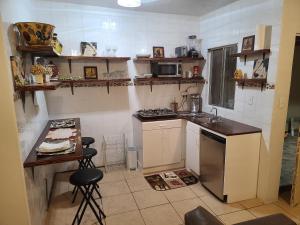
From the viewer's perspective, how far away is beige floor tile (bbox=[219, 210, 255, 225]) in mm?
2274

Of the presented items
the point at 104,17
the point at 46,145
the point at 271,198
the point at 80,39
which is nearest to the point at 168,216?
the point at 271,198

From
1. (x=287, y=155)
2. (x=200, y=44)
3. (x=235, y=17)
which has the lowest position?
(x=287, y=155)

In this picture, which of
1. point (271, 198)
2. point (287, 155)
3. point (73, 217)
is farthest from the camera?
point (287, 155)

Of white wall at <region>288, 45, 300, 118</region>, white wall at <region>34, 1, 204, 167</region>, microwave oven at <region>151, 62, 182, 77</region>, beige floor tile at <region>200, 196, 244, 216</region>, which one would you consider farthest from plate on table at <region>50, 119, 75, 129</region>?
white wall at <region>288, 45, 300, 118</region>

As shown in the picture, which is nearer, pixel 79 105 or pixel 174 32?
pixel 79 105

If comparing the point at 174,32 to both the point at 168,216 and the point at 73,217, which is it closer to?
the point at 168,216

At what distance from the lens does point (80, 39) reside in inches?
126

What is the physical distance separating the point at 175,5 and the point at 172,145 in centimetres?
217

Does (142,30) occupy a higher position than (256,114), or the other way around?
(142,30)

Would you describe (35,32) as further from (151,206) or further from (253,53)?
(253,53)

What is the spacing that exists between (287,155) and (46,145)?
3.11m

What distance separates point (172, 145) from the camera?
3.40 m

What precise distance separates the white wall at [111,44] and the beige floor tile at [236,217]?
1974 mm

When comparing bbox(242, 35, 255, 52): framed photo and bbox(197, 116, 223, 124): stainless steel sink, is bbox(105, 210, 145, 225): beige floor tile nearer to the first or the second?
bbox(197, 116, 223, 124): stainless steel sink
